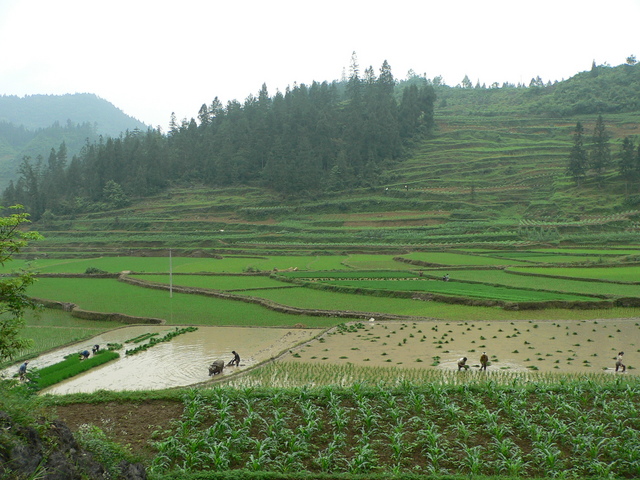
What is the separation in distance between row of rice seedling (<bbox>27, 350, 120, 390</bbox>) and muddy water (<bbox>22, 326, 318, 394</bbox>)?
20cm

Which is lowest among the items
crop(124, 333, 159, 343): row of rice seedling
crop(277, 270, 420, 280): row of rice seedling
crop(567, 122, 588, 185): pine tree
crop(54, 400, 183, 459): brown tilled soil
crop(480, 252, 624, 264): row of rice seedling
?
crop(124, 333, 159, 343): row of rice seedling

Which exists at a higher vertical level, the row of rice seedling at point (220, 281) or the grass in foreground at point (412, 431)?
the grass in foreground at point (412, 431)

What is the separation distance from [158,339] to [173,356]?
112 inches

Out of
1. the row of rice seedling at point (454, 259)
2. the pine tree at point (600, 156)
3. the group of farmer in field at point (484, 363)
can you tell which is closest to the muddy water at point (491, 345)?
the group of farmer in field at point (484, 363)

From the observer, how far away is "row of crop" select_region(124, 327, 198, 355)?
19130 mm

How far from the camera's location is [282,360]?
673 inches

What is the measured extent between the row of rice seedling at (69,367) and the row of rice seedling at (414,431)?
22.2ft

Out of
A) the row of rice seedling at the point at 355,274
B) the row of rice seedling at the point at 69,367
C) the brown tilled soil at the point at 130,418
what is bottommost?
the row of rice seedling at the point at 355,274

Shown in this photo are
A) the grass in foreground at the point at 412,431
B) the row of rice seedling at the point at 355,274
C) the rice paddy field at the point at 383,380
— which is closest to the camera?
the grass in foreground at the point at 412,431

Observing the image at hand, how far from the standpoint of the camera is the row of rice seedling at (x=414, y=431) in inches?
345

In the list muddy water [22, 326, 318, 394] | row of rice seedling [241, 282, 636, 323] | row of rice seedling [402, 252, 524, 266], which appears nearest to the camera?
muddy water [22, 326, 318, 394]

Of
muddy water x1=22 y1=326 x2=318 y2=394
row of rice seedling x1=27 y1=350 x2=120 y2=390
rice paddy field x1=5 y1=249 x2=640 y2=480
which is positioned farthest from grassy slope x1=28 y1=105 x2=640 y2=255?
row of rice seedling x1=27 y1=350 x2=120 y2=390

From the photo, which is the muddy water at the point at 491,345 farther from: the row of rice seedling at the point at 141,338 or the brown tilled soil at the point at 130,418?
the row of rice seedling at the point at 141,338

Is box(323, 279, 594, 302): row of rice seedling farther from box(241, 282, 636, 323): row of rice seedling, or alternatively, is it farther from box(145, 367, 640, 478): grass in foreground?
box(145, 367, 640, 478): grass in foreground
